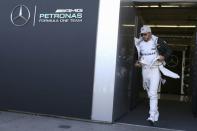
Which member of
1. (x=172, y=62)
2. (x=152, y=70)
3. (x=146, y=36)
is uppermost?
(x=146, y=36)

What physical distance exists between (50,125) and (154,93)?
196 centimetres

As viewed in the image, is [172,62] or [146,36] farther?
[172,62]

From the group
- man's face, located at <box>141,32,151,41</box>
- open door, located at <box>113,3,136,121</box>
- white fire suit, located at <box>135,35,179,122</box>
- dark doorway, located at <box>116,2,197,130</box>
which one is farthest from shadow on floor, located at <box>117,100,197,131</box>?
man's face, located at <box>141,32,151,41</box>

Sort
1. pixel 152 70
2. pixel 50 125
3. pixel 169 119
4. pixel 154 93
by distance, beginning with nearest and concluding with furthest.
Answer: pixel 50 125, pixel 154 93, pixel 152 70, pixel 169 119

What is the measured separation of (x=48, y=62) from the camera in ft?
24.8

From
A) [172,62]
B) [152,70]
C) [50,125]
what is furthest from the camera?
[172,62]

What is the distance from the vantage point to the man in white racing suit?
7051 mm

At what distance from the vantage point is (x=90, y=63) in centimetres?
725

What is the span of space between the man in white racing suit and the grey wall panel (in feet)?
3.12

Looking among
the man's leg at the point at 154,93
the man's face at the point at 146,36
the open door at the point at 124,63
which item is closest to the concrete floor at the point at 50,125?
the man's leg at the point at 154,93

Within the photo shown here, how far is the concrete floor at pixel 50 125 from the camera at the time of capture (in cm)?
648

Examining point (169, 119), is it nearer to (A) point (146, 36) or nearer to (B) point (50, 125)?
(A) point (146, 36)

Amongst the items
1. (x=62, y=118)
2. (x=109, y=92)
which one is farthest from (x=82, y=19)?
(x=62, y=118)

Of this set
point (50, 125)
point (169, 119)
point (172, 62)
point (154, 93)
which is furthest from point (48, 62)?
point (172, 62)
